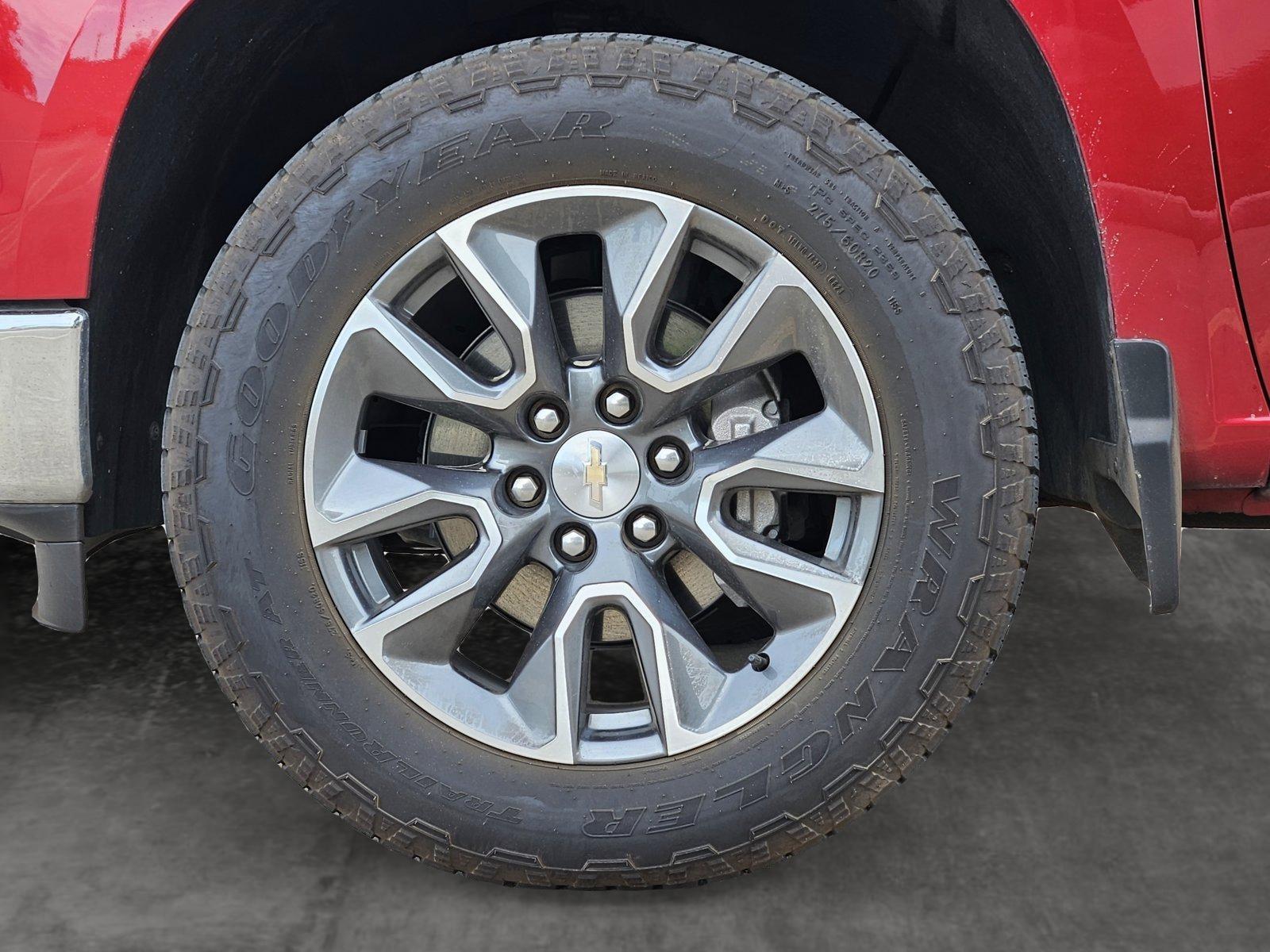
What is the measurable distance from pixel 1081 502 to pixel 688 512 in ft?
2.25

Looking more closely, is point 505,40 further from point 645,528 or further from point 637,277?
point 645,528

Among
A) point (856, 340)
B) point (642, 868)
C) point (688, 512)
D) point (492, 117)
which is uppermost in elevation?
point (492, 117)

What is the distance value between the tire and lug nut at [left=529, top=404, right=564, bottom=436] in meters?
0.29

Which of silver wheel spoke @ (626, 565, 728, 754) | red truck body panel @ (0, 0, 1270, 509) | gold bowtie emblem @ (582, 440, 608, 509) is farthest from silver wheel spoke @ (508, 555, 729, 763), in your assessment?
red truck body panel @ (0, 0, 1270, 509)

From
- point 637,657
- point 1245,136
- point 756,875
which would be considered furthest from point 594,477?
point 1245,136

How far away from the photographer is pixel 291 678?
1.67 meters

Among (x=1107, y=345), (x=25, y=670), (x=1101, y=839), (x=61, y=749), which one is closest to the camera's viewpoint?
(x=1107, y=345)

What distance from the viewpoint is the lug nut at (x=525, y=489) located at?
1.70 m

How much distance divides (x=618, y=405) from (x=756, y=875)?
706 millimetres

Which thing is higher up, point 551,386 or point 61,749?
point 551,386

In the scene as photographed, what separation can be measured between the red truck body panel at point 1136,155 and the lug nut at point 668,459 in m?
0.60

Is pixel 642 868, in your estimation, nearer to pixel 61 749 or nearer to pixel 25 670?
pixel 61 749

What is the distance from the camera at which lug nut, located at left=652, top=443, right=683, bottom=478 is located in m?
1.69

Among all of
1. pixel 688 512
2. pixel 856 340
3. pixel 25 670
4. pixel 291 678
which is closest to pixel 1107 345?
pixel 856 340
